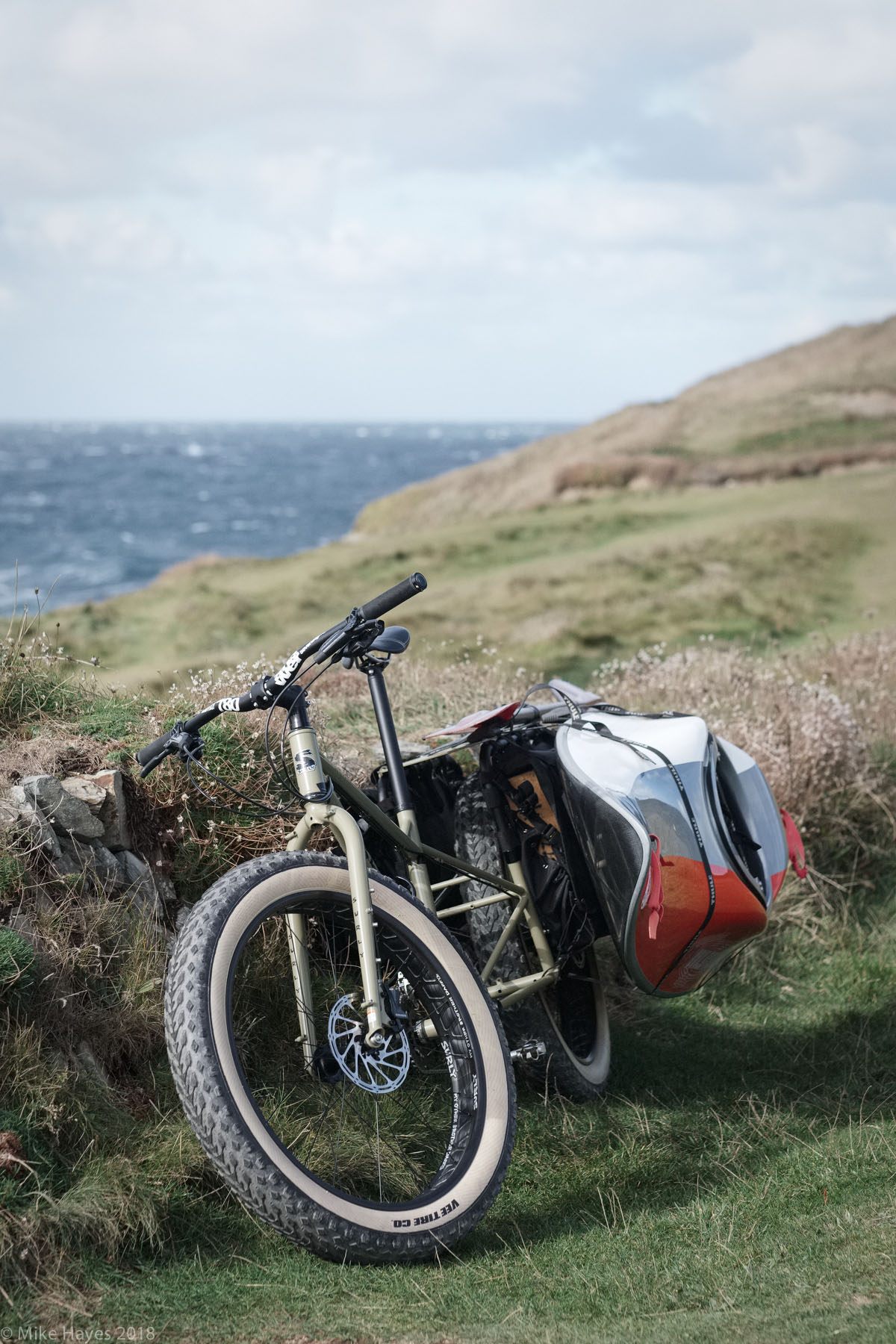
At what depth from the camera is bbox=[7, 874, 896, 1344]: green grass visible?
3.33 metres

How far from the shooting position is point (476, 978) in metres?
4.07

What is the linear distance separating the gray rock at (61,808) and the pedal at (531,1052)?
76.9 inches

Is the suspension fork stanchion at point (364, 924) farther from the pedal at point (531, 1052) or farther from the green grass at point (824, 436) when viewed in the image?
the green grass at point (824, 436)

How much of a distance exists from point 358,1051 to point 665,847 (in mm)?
1429

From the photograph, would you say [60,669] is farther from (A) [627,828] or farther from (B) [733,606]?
(B) [733,606]

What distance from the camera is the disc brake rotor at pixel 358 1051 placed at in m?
3.85

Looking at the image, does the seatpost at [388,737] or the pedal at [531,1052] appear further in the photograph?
the pedal at [531,1052]

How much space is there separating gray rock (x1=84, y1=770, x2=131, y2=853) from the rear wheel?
4.69 ft

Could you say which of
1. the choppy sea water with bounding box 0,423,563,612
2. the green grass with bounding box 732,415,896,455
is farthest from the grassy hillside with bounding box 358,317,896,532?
the choppy sea water with bounding box 0,423,563,612

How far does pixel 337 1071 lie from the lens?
4027mm

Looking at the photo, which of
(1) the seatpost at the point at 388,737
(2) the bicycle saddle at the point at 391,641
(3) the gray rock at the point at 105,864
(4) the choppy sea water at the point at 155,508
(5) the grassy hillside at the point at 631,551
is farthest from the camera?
(4) the choppy sea water at the point at 155,508

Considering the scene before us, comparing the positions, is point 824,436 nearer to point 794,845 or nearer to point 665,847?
point 794,845

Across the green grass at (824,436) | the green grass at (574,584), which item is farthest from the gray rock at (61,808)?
the green grass at (824,436)

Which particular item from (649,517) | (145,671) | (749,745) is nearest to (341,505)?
(649,517)
